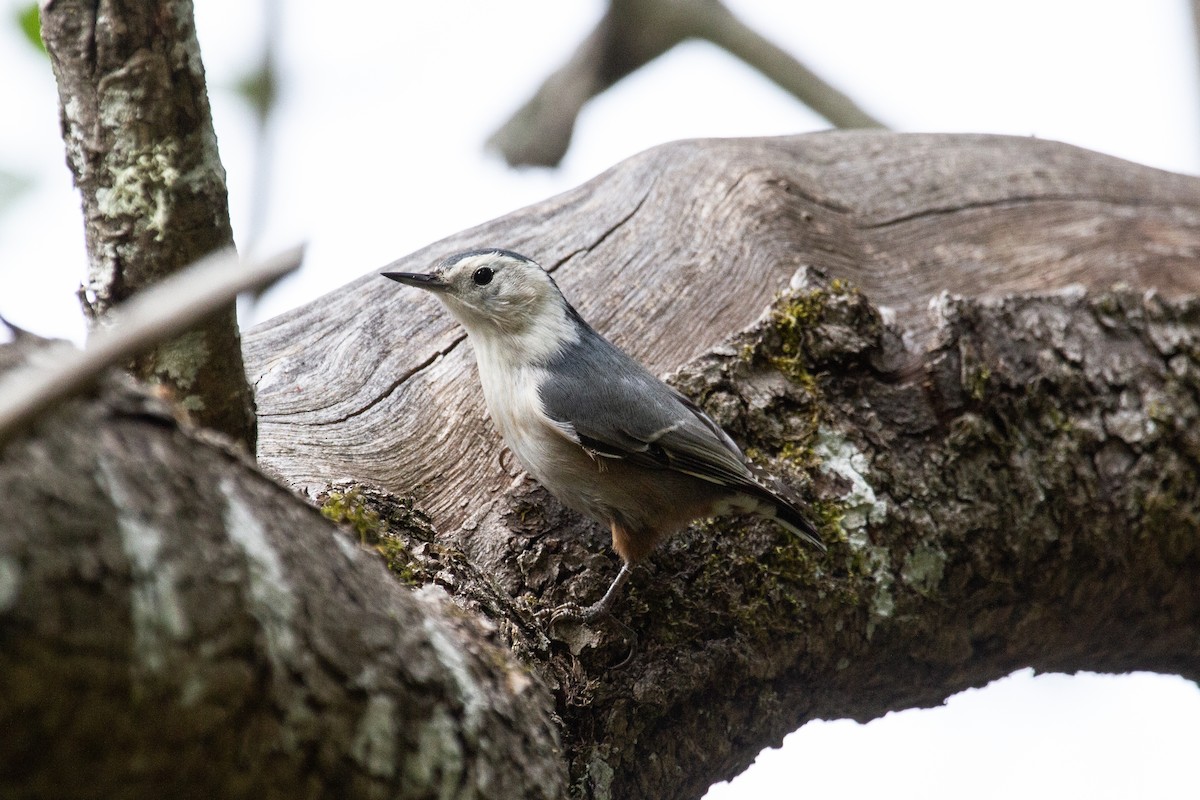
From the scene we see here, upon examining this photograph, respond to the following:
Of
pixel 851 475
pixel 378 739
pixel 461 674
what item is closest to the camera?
pixel 378 739

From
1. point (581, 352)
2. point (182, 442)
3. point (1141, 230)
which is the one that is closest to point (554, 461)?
point (581, 352)

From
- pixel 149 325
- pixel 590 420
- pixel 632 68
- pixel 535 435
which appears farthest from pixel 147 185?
pixel 632 68

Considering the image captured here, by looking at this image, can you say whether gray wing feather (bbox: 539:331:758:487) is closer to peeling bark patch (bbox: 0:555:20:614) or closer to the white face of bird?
the white face of bird

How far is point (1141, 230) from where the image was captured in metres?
3.04

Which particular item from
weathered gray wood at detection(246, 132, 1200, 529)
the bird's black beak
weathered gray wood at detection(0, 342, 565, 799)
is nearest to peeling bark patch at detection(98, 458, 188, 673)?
weathered gray wood at detection(0, 342, 565, 799)

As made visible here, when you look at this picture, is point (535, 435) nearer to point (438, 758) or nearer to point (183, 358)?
point (183, 358)

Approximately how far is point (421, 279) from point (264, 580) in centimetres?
170

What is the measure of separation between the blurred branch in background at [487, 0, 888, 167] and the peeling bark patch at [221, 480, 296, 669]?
10.1 feet

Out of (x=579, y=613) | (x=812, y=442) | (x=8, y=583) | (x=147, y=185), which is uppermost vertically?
(x=147, y=185)

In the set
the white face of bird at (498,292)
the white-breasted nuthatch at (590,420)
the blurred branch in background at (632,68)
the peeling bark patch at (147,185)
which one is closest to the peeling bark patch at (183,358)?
the peeling bark patch at (147,185)

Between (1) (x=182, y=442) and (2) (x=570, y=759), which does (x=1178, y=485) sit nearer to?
(2) (x=570, y=759)

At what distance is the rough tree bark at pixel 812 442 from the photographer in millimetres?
2037

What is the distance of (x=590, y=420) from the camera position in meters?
2.55

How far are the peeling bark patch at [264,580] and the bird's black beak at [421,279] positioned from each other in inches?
62.8
